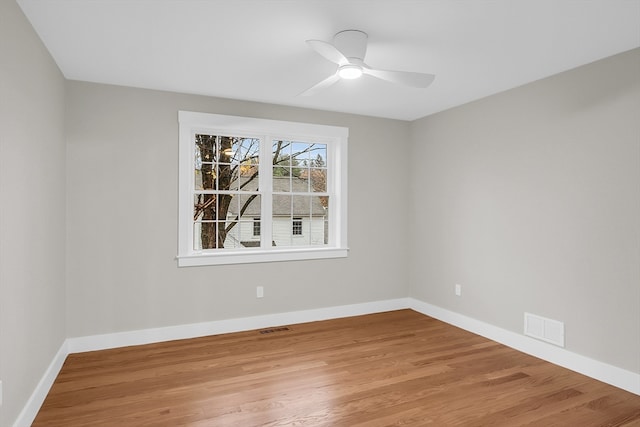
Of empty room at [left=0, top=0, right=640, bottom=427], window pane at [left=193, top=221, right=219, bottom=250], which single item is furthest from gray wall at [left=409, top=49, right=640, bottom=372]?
window pane at [left=193, top=221, right=219, bottom=250]

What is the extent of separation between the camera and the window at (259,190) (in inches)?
160

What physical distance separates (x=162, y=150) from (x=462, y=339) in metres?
3.50

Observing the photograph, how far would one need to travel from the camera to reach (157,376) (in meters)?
3.08

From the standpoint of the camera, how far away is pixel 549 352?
3.42 metres

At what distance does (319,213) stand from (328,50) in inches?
102

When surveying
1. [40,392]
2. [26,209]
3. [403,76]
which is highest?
[403,76]

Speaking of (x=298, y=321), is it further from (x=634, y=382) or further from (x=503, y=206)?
(x=634, y=382)

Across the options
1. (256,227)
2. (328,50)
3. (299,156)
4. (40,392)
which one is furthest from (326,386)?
(299,156)

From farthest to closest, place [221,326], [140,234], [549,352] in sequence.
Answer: [221,326], [140,234], [549,352]

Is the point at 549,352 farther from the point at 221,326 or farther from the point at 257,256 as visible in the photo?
the point at 221,326

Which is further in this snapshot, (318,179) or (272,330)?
(318,179)

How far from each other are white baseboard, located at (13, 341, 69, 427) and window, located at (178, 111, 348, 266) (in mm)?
1255

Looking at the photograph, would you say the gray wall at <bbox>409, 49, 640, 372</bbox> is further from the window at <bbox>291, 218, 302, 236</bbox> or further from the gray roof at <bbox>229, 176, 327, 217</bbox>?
the window at <bbox>291, 218, 302, 236</bbox>

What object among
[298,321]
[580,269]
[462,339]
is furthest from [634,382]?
[298,321]
